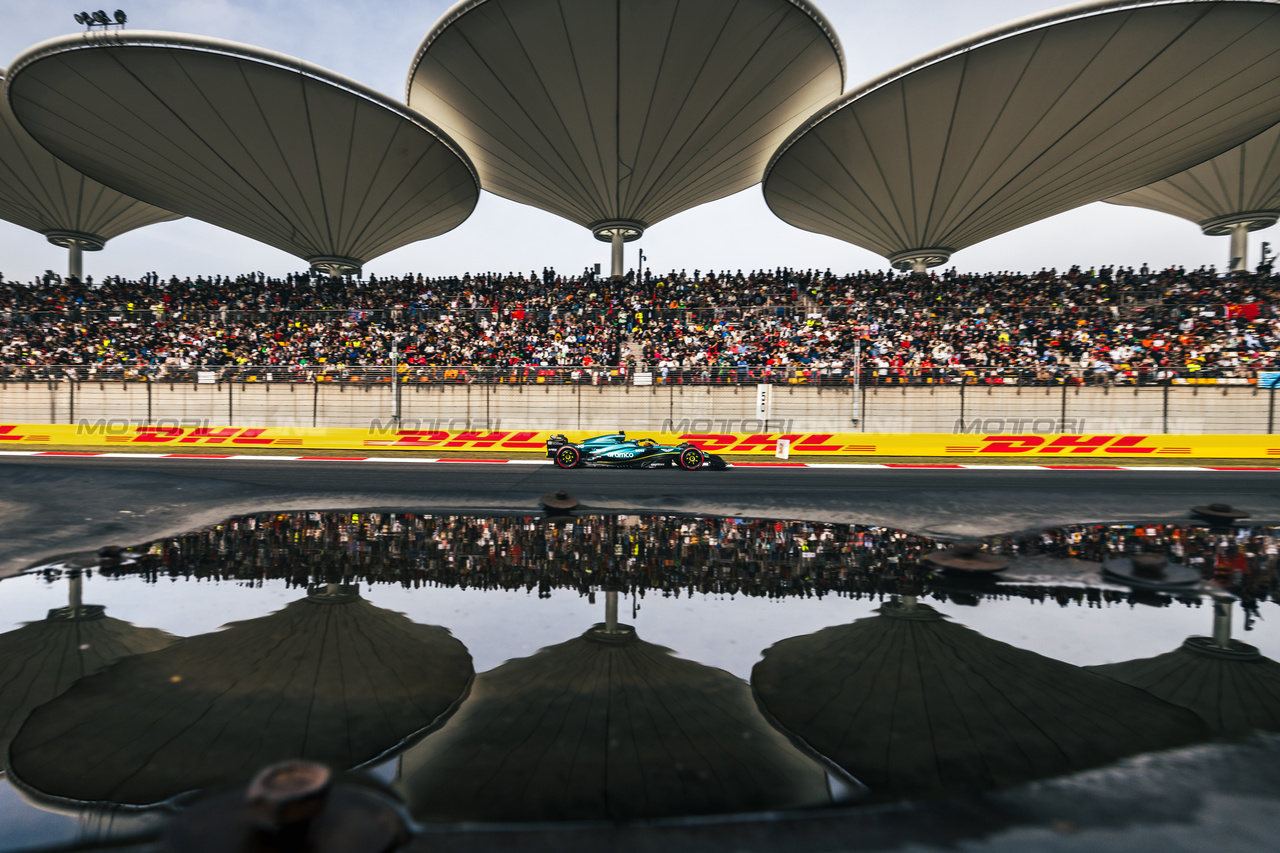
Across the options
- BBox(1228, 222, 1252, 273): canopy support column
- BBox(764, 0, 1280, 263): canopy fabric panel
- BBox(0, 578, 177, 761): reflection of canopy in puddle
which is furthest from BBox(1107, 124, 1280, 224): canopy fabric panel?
BBox(0, 578, 177, 761): reflection of canopy in puddle

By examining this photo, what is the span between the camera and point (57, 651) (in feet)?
16.3

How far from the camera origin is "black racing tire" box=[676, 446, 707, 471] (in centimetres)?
1683

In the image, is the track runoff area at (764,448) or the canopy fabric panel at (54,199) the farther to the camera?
the canopy fabric panel at (54,199)

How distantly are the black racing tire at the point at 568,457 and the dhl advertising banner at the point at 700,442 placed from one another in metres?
5.30

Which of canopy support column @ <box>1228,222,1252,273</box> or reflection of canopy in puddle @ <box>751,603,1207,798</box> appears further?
canopy support column @ <box>1228,222,1252,273</box>

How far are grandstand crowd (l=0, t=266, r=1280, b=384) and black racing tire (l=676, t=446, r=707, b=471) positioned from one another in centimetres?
941

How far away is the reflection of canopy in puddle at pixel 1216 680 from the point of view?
410 centimetres

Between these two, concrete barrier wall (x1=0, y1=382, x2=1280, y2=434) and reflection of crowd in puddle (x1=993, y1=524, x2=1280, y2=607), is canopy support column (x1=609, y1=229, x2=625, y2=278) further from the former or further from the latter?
reflection of crowd in puddle (x1=993, y1=524, x2=1280, y2=607)

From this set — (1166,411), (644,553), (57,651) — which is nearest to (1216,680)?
(644,553)

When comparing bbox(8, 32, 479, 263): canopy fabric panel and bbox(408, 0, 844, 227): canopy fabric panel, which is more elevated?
bbox(408, 0, 844, 227): canopy fabric panel

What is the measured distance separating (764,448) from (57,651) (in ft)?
64.4

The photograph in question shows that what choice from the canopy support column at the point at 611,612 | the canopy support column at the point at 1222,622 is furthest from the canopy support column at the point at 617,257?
the canopy support column at the point at 1222,622

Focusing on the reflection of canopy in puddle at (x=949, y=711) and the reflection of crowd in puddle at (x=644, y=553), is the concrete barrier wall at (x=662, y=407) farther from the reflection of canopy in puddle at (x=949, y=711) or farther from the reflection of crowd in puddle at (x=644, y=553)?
the reflection of canopy in puddle at (x=949, y=711)

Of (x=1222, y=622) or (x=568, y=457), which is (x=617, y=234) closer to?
(x=568, y=457)
